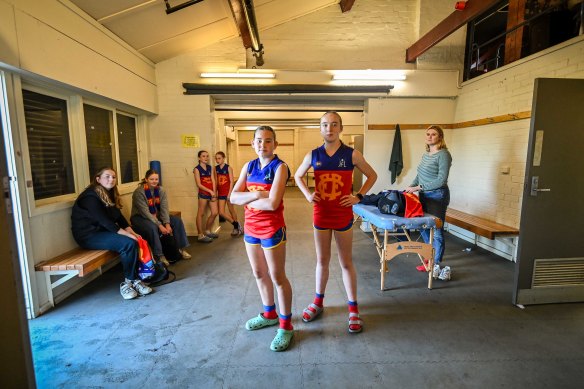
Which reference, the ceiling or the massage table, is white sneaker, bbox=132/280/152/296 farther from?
the ceiling

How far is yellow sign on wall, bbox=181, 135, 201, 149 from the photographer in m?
5.19

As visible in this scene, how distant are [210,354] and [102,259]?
167cm

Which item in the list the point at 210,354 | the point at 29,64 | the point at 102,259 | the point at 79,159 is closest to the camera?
the point at 210,354

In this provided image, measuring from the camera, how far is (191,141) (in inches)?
205

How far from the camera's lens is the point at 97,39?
339 centimetres

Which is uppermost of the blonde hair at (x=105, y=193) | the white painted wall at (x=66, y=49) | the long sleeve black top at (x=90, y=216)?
the white painted wall at (x=66, y=49)

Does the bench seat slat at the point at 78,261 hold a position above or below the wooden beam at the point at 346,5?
below

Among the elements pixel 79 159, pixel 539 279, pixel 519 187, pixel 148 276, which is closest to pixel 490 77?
pixel 519 187

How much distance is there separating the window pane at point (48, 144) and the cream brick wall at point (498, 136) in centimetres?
566

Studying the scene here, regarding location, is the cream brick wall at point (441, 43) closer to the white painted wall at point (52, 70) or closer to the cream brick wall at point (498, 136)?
the cream brick wall at point (498, 136)

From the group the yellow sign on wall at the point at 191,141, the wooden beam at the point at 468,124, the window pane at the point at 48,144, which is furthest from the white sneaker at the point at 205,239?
the wooden beam at the point at 468,124

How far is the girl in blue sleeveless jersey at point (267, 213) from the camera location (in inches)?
79.7

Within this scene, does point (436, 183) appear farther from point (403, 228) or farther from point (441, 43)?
point (441, 43)

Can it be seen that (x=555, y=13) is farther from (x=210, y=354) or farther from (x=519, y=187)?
(x=210, y=354)
